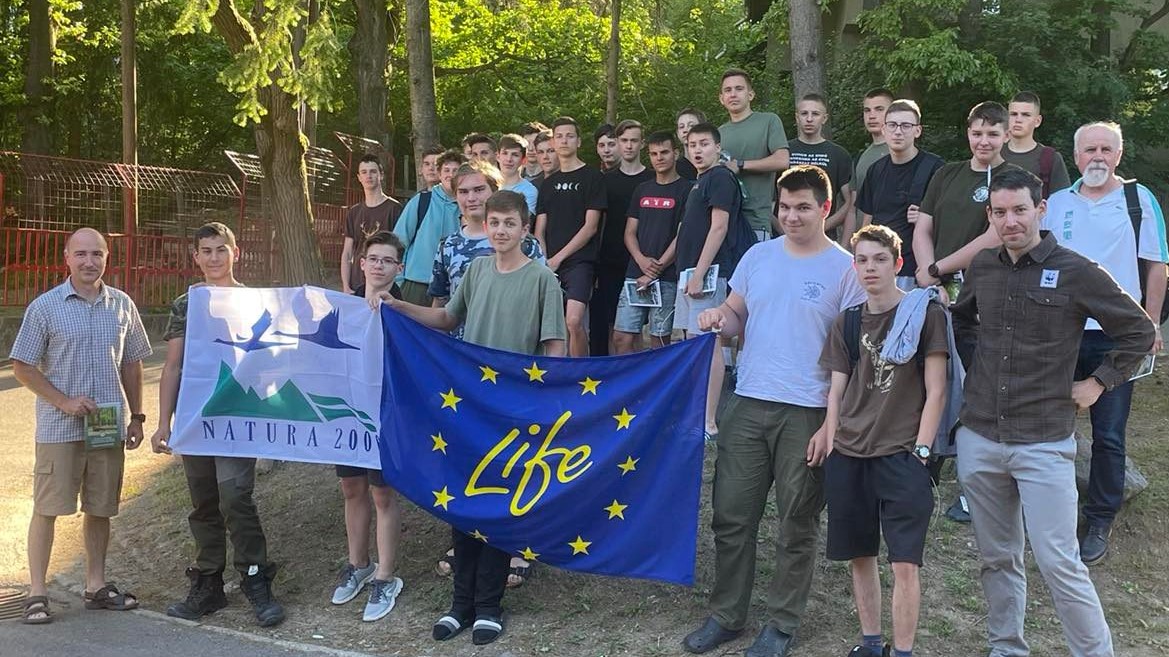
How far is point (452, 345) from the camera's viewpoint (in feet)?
19.1

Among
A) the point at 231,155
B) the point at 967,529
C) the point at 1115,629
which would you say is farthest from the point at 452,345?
the point at 231,155

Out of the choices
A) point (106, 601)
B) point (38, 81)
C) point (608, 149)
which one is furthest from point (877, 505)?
point (38, 81)

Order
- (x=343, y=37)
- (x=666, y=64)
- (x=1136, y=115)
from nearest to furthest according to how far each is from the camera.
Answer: (x=1136, y=115), (x=666, y=64), (x=343, y=37)

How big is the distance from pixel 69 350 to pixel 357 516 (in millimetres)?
1892

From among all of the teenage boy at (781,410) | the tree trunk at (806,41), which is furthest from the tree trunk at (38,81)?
the teenage boy at (781,410)

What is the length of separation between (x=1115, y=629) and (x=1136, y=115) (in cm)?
1376

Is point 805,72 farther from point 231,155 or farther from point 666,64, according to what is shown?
point 666,64

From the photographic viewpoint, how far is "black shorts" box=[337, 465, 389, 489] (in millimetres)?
6125

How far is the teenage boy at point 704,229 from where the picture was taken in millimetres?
6508

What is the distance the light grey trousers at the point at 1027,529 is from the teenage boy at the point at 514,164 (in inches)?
154

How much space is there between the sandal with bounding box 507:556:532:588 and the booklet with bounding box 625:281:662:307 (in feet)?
6.51

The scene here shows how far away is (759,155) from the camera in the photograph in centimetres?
754

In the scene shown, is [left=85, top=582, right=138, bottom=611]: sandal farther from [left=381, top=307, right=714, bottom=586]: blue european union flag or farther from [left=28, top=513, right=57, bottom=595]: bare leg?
[left=381, top=307, right=714, bottom=586]: blue european union flag

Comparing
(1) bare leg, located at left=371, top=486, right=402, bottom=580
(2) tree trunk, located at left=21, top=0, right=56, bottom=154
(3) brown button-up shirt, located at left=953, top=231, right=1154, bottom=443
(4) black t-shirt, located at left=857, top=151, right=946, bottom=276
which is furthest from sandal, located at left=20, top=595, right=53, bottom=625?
(2) tree trunk, located at left=21, top=0, right=56, bottom=154
